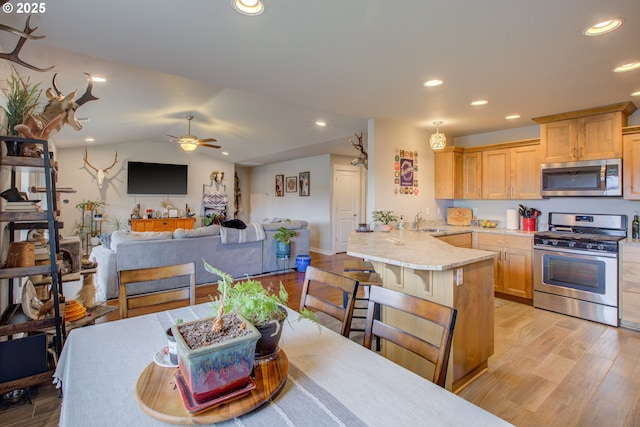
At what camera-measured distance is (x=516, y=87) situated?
9.64 ft

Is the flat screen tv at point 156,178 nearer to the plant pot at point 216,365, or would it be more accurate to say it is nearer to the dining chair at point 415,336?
the dining chair at point 415,336

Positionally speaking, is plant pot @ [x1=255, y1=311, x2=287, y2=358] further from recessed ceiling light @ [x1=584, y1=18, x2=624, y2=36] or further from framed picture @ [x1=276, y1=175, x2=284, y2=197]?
framed picture @ [x1=276, y1=175, x2=284, y2=197]

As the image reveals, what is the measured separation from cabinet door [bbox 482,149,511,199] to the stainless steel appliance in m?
0.87

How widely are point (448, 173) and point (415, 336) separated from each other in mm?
4094

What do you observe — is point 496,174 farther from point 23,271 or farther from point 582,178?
point 23,271

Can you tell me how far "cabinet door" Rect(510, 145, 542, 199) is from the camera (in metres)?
4.10

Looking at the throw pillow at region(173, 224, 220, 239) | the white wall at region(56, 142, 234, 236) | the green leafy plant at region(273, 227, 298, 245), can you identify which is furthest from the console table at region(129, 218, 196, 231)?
the green leafy plant at region(273, 227, 298, 245)

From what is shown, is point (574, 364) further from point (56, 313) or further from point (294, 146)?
point (294, 146)

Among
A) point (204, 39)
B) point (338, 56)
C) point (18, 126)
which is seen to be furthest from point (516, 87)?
point (18, 126)

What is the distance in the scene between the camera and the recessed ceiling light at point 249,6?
5.59 feet

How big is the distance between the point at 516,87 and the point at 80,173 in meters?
8.61

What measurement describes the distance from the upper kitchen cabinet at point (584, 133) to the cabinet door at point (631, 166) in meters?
0.07

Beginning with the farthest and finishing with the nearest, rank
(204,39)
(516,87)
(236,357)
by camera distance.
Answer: (516,87)
(204,39)
(236,357)

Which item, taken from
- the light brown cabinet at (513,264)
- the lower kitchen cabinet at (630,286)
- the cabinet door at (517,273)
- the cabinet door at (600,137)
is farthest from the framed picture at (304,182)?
the lower kitchen cabinet at (630,286)
